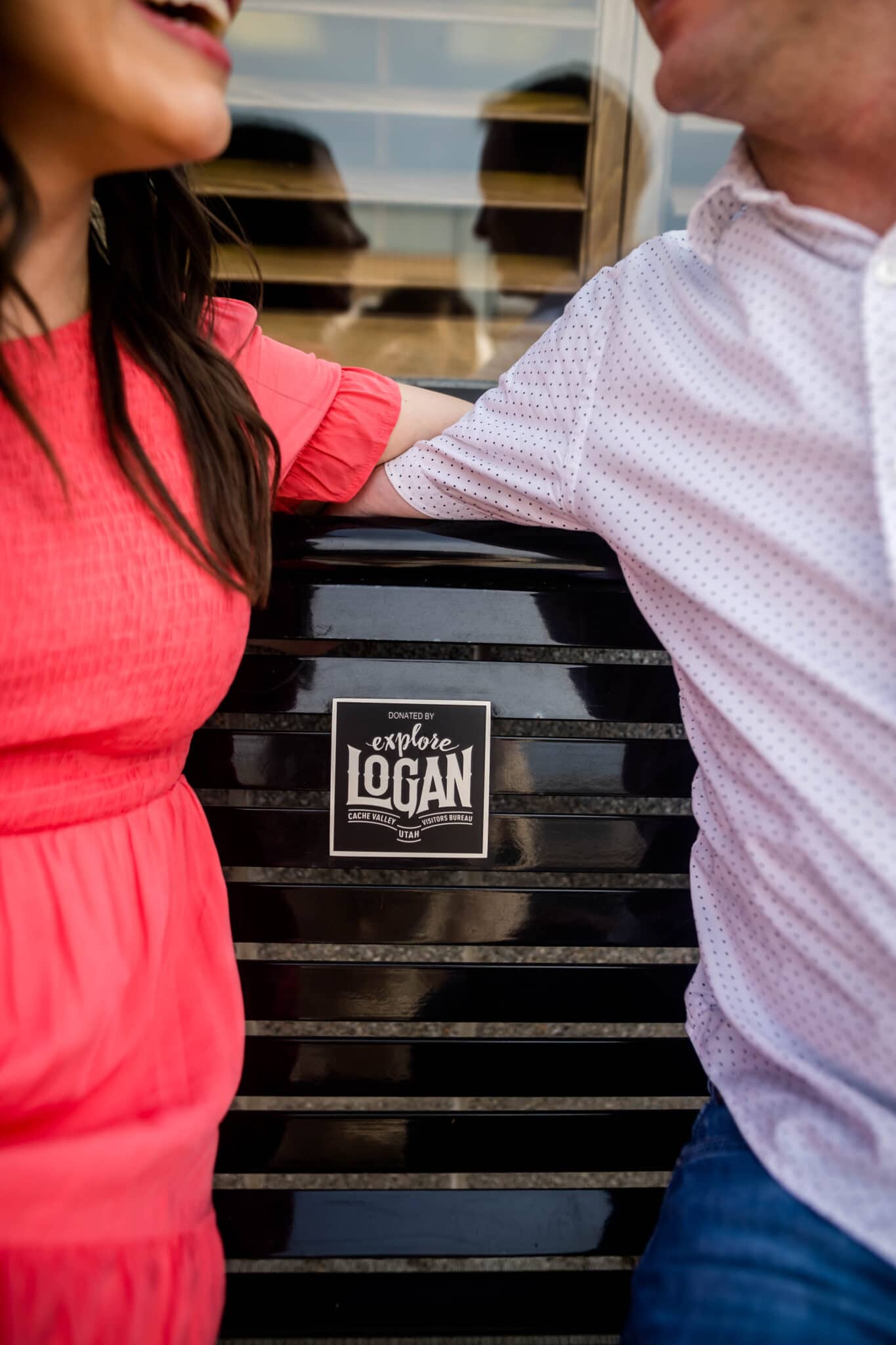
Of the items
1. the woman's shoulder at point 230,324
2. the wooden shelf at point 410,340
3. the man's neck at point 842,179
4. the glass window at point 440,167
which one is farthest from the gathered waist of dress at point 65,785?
the wooden shelf at point 410,340

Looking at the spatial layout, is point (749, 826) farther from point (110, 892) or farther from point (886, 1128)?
point (110, 892)

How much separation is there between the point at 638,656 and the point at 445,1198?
78 cm

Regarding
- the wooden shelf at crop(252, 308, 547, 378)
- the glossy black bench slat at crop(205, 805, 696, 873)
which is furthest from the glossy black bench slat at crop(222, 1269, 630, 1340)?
the wooden shelf at crop(252, 308, 547, 378)

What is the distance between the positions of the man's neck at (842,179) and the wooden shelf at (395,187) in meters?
2.97

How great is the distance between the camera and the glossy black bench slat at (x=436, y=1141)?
4.69 feet

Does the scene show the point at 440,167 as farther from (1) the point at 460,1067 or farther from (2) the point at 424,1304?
(2) the point at 424,1304

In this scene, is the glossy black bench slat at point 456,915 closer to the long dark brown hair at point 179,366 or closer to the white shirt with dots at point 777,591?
the white shirt with dots at point 777,591

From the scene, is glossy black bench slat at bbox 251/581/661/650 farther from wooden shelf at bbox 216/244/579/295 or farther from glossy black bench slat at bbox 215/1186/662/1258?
wooden shelf at bbox 216/244/579/295

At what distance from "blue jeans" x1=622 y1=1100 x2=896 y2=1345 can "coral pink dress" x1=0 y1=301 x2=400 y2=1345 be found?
0.43 m

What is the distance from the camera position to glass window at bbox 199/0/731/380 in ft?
11.6

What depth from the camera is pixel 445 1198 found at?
1.45 metres

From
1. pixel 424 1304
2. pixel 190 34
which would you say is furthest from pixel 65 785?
pixel 424 1304

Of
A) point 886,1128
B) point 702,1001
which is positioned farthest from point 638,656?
point 886,1128

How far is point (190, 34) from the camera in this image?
85 cm
